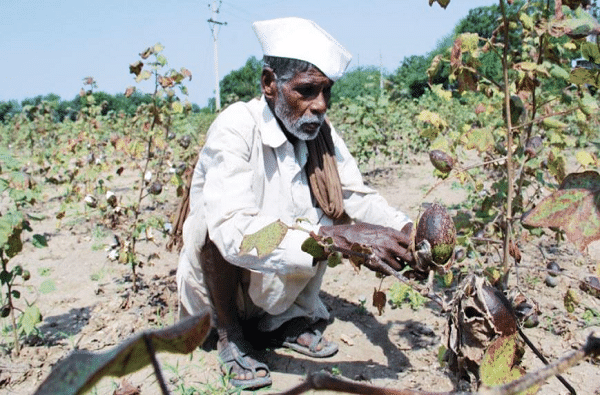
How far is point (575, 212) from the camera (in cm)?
58

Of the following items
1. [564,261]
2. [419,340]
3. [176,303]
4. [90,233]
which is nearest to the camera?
[419,340]

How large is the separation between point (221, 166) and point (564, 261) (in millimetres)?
2363

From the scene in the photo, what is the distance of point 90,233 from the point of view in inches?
173

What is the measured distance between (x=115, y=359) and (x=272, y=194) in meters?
2.17

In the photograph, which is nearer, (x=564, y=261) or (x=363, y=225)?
(x=363, y=225)

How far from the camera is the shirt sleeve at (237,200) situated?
1901 millimetres

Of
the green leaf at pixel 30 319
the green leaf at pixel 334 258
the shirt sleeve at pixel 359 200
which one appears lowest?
the green leaf at pixel 30 319

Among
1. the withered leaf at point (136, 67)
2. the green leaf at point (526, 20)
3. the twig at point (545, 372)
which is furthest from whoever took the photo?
the withered leaf at point (136, 67)

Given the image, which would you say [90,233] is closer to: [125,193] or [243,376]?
[125,193]

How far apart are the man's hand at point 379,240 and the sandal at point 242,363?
0.93 meters

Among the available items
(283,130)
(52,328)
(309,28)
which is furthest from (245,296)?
(309,28)

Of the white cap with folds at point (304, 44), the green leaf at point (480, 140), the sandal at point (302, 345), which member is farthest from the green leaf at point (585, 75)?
the sandal at point (302, 345)

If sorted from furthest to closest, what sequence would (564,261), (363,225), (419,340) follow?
(564,261), (419,340), (363,225)

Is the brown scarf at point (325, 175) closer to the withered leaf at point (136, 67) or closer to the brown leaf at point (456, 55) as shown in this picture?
the brown leaf at point (456, 55)
